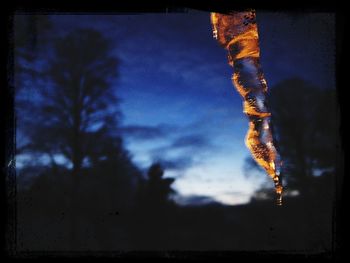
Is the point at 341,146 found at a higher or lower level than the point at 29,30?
lower

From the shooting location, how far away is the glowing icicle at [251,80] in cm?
197

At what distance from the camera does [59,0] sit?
1.84 meters

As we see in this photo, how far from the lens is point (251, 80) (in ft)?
6.54

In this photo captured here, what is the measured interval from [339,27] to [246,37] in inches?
18.0

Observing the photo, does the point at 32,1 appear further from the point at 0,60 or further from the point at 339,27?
the point at 339,27

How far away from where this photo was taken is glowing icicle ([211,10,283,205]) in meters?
1.97

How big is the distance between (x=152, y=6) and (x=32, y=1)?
1.97 feet

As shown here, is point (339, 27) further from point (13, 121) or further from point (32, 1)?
point (13, 121)

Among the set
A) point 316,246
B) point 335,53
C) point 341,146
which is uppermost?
point 335,53

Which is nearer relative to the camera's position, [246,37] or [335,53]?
[335,53]

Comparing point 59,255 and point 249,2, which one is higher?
point 249,2

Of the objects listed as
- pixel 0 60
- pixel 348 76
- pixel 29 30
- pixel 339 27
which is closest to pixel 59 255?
pixel 0 60

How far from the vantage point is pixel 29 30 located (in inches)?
76.4

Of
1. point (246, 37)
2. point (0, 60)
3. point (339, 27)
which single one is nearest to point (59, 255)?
point (0, 60)
